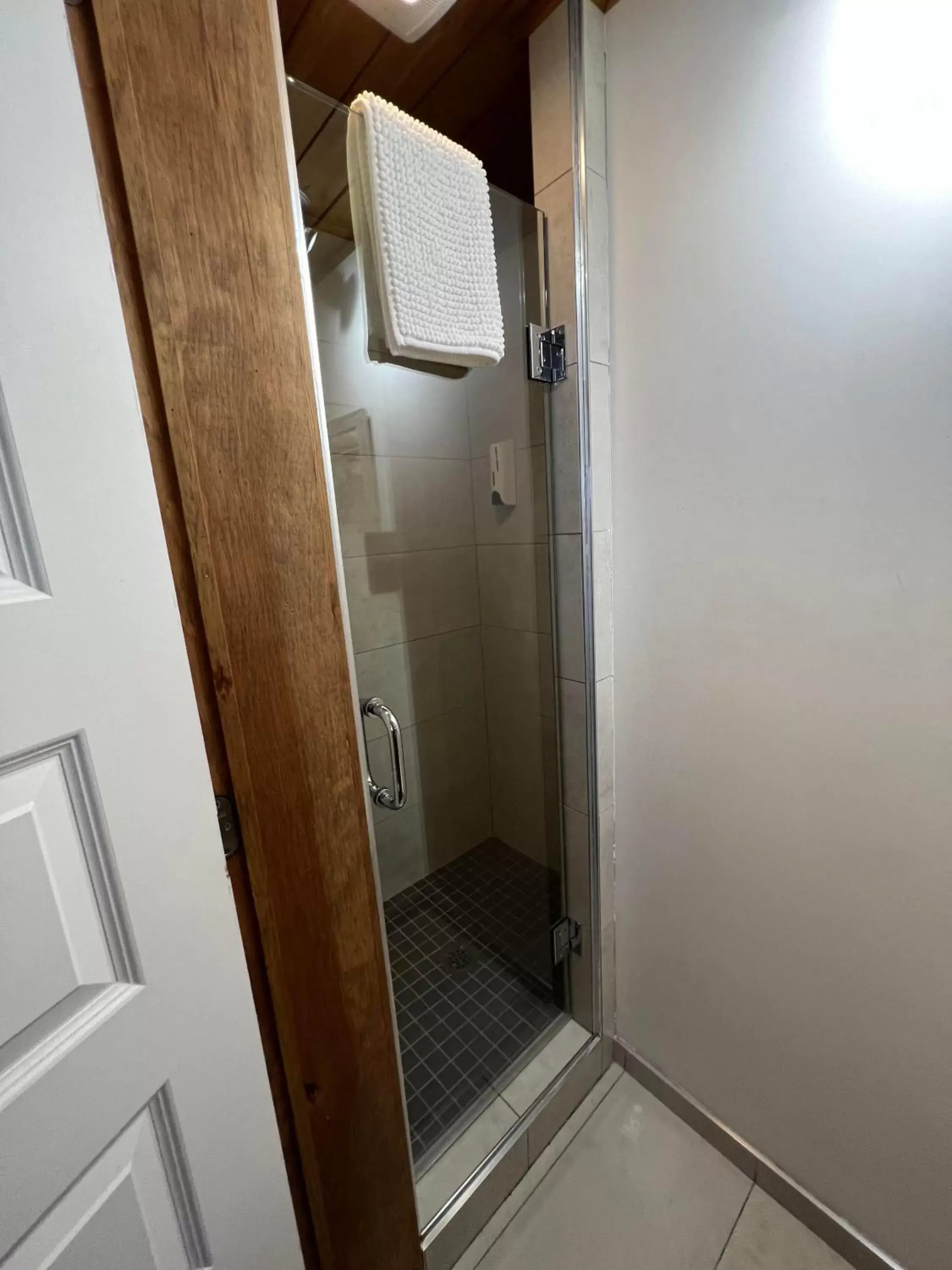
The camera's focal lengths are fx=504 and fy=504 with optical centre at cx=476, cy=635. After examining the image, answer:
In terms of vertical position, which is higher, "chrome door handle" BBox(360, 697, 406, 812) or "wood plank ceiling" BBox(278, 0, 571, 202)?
"wood plank ceiling" BBox(278, 0, 571, 202)

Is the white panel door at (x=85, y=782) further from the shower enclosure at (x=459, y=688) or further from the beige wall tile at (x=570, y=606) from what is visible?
the beige wall tile at (x=570, y=606)

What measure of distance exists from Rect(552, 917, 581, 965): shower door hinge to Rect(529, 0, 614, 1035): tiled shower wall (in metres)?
0.04

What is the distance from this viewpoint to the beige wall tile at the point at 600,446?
1.06 meters

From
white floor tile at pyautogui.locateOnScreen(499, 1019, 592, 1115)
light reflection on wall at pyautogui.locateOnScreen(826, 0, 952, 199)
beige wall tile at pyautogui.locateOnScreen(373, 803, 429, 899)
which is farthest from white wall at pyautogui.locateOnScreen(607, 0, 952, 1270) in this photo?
beige wall tile at pyautogui.locateOnScreen(373, 803, 429, 899)

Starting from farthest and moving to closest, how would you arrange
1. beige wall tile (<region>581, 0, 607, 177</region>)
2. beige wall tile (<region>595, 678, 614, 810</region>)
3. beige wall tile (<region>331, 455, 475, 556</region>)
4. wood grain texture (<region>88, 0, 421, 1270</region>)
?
1. beige wall tile (<region>331, 455, 475, 556</region>)
2. beige wall tile (<region>595, 678, 614, 810</region>)
3. beige wall tile (<region>581, 0, 607, 177</region>)
4. wood grain texture (<region>88, 0, 421, 1270</region>)

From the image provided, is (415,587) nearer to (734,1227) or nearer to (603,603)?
(603,603)

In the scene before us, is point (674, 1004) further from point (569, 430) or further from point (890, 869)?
point (569, 430)

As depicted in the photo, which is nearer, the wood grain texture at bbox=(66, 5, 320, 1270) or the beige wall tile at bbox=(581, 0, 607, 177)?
the wood grain texture at bbox=(66, 5, 320, 1270)

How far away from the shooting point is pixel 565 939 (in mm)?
1367

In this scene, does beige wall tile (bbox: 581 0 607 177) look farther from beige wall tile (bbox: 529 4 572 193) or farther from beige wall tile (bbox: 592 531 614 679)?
beige wall tile (bbox: 592 531 614 679)

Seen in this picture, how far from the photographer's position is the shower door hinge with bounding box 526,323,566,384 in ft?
3.49

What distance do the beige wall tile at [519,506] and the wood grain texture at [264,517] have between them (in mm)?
677

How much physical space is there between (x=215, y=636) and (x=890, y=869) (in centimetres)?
108

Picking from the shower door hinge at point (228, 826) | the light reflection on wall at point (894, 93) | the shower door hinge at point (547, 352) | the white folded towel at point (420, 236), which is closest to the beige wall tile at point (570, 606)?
the shower door hinge at point (547, 352)
